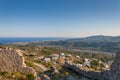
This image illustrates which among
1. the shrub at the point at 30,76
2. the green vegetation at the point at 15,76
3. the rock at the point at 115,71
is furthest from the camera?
the shrub at the point at 30,76

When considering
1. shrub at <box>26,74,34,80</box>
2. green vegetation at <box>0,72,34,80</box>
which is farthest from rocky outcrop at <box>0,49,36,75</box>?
shrub at <box>26,74,34,80</box>

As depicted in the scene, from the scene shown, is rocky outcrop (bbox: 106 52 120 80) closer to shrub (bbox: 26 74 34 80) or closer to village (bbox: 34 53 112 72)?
village (bbox: 34 53 112 72)

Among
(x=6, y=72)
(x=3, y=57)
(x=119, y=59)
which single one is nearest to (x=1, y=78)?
(x=6, y=72)

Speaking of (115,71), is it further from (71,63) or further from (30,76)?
(71,63)

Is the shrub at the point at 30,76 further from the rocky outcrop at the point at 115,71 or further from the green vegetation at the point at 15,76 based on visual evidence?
the rocky outcrop at the point at 115,71

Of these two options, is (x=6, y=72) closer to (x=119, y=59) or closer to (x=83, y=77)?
(x=83, y=77)

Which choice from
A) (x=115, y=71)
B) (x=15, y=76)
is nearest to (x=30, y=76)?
(x=15, y=76)

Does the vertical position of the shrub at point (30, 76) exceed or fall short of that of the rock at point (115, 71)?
it falls short

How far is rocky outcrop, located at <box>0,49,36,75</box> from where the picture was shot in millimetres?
19562

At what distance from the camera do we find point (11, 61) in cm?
1972

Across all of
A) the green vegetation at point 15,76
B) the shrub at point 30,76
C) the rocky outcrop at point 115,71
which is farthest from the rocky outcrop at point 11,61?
the rocky outcrop at point 115,71

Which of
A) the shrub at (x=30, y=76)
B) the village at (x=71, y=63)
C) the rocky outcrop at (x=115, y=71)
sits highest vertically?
the rocky outcrop at (x=115, y=71)

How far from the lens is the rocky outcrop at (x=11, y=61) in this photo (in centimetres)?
1956

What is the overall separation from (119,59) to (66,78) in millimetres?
6104
